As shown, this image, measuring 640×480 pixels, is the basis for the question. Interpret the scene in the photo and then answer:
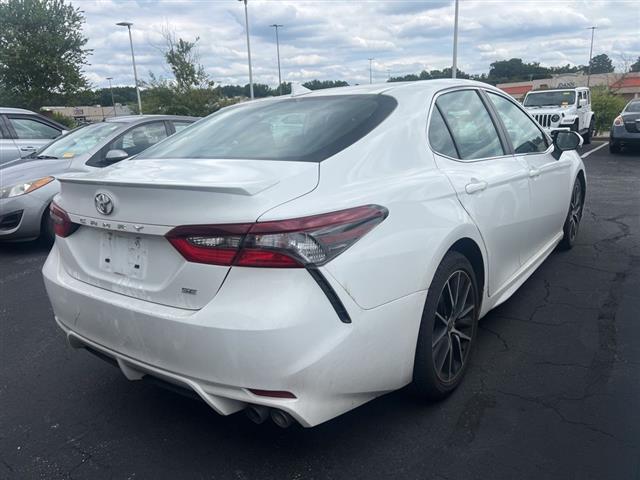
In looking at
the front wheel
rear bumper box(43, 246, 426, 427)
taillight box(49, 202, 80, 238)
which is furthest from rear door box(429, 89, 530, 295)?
taillight box(49, 202, 80, 238)

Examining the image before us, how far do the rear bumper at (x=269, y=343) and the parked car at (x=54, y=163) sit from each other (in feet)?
12.0

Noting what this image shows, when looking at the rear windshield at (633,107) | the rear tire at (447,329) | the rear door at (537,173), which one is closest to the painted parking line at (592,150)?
the rear windshield at (633,107)

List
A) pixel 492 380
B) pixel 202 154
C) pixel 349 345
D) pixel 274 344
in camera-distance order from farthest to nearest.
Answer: pixel 492 380 < pixel 202 154 < pixel 349 345 < pixel 274 344

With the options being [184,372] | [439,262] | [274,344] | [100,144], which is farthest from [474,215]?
[100,144]

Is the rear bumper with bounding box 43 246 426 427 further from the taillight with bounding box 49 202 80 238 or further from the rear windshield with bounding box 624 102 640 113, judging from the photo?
the rear windshield with bounding box 624 102 640 113

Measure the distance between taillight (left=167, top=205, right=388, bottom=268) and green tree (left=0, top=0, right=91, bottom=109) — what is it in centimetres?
2217

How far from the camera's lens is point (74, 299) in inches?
97.1

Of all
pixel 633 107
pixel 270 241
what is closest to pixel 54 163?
pixel 270 241

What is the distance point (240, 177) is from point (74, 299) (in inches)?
40.8

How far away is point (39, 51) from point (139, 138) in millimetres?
17310

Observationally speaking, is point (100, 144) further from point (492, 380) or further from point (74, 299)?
point (492, 380)

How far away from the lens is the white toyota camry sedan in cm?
195

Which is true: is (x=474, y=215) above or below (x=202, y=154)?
below

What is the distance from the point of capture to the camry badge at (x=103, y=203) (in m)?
2.27
